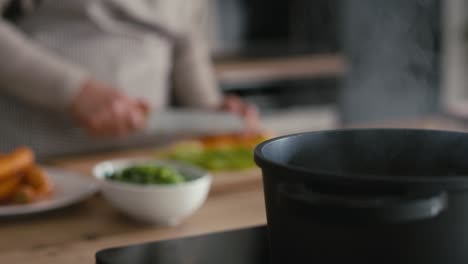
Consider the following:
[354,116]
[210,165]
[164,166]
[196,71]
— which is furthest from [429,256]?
[354,116]

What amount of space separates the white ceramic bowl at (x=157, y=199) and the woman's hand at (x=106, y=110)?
42 centimetres

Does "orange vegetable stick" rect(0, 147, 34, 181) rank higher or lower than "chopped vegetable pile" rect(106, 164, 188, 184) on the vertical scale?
higher

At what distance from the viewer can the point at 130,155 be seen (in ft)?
4.83

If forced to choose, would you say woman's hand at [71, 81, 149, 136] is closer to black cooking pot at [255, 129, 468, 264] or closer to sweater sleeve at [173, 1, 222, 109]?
sweater sleeve at [173, 1, 222, 109]

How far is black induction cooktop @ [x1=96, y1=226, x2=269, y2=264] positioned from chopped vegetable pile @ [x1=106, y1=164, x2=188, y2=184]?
0.25 m

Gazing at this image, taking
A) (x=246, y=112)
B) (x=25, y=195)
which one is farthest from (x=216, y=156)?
(x=25, y=195)

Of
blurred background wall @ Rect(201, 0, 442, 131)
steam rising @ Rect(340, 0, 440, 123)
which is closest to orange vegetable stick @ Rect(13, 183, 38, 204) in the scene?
blurred background wall @ Rect(201, 0, 442, 131)

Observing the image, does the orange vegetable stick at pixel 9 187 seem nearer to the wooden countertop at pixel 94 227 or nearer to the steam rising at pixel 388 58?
Result: the wooden countertop at pixel 94 227

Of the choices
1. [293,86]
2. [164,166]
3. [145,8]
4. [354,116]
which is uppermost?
[145,8]

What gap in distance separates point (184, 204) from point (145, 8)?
31.3 inches

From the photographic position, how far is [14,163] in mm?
1028

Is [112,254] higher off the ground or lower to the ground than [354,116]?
higher

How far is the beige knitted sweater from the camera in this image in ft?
4.87

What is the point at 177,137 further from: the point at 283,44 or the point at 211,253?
the point at 283,44
